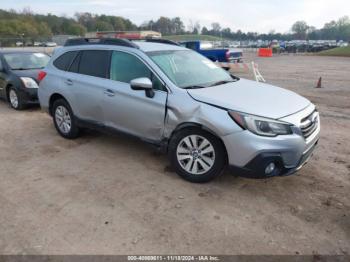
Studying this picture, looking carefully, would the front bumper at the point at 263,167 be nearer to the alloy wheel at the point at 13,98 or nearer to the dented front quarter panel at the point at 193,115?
the dented front quarter panel at the point at 193,115

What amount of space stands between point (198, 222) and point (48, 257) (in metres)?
1.47

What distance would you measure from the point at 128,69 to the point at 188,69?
0.88 m

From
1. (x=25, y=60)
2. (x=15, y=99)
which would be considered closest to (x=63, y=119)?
(x=15, y=99)

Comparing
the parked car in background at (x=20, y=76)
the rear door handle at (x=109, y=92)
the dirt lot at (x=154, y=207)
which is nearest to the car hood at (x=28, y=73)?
the parked car in background at (x=20, y=76)

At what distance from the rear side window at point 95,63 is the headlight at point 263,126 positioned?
243 cm

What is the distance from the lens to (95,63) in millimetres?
5344

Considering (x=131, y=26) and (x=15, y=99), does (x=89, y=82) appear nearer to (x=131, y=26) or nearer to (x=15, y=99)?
(x=15, y=99)

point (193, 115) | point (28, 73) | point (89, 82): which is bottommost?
point (193, 115)

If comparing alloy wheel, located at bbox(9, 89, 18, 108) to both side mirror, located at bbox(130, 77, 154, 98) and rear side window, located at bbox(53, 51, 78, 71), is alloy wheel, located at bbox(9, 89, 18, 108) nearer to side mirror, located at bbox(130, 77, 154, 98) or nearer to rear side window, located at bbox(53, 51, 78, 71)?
rear side window, located at bbox(53, 51, 78, 71)

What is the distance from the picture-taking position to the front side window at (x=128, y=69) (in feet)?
14.8

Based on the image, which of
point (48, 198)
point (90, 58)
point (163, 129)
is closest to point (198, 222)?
point (163, 129)

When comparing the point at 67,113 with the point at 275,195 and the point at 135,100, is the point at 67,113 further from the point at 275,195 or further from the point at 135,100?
the point at 275,195

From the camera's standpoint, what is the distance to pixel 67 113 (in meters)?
5.96

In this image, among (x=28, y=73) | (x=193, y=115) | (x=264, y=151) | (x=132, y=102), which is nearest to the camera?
(x=264, y=151)
